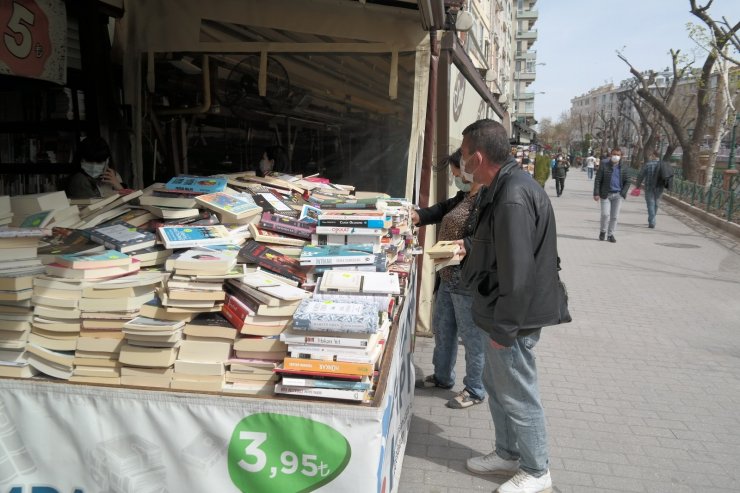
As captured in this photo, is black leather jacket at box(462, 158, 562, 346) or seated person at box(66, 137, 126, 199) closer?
black leather jacket at box(462, 158, 562, 346)

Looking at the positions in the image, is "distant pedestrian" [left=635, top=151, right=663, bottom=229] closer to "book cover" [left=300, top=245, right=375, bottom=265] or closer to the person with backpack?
the person with backpack

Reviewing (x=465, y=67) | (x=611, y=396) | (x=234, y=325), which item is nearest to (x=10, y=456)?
(x=234, y=325)

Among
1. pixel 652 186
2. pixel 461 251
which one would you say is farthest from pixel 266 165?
pixel 652 186

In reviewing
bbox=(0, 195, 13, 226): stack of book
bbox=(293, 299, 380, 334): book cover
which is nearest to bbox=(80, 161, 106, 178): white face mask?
bbox=(0, 195, 13, 226): stack of book

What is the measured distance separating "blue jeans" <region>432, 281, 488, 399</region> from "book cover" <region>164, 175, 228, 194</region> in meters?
1.71

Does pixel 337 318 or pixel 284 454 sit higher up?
pixel 337 318

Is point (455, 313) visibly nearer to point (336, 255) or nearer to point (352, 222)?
point (352, 222)

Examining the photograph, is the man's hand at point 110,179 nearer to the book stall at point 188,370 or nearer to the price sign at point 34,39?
the price sign at point 34,39

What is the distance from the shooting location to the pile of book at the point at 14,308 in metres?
2.40

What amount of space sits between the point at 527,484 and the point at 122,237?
2.49m

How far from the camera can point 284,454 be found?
2209mm

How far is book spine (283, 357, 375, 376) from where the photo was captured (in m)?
2.20

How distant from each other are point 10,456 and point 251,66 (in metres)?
4.38

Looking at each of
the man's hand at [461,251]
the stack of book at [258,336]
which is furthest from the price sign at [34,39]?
the man's hand at [461,251]
